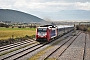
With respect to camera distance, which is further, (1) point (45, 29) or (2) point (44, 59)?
(1) point (45, 29)

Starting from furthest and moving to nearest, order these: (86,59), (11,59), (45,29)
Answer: (45,29) < (86,59) < (11,59)

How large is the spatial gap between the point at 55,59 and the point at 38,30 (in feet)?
56.7

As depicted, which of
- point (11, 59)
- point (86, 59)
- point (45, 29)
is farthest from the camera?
point (45, 29)

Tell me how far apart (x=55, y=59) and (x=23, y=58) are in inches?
116

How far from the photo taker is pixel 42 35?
39625 mm

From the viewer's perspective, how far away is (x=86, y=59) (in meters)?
23.6

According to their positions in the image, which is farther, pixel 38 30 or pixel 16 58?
pixel 38 30

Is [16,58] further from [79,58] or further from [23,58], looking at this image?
[79,58]

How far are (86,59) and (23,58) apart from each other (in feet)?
19.6

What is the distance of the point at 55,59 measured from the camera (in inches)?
897

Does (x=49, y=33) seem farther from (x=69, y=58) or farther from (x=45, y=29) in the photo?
(x=69, y=58)

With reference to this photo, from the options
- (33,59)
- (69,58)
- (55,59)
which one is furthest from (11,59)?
(69,58)

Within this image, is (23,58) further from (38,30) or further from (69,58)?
(38,30)

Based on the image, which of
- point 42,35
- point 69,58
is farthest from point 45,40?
point 69,58
